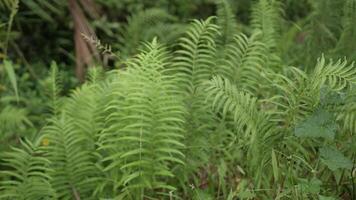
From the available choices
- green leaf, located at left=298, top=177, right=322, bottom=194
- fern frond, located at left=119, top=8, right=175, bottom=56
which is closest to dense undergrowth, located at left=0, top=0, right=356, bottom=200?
green leaf, located at left=298, top=177, right=322, bottom=194

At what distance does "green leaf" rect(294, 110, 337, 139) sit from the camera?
88.9 inches

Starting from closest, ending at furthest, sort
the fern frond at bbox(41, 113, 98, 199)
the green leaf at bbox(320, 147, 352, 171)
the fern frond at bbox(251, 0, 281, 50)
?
the green leaf at bbox(320, 147, 352, 171)
the fern frond at bbox(41, 113, 98, 199)
the fern frond at bbox(251, 0, 281, 50)

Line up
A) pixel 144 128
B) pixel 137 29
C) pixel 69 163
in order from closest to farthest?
pixel 144 128
pixel 69 163
pixel 137 29

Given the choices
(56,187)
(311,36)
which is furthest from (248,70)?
(56,187)

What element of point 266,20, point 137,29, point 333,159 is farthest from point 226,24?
point 333,159

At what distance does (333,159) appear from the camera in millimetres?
2295

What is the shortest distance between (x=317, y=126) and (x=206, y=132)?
761 mm

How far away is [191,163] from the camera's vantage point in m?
2.82

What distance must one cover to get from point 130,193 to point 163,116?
1.30ft

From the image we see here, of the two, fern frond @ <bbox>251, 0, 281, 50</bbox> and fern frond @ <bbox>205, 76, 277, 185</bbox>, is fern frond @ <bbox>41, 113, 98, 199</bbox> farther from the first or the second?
fern frond @ <bbox>251, 0, 281, 50</bbox>

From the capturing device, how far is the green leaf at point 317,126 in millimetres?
2258

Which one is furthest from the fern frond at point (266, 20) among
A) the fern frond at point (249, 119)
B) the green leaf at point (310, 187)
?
the green leaf at point (310, 187)

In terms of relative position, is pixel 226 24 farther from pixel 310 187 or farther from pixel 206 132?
pixel 310 187

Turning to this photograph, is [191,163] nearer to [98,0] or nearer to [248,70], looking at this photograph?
[248,70]
